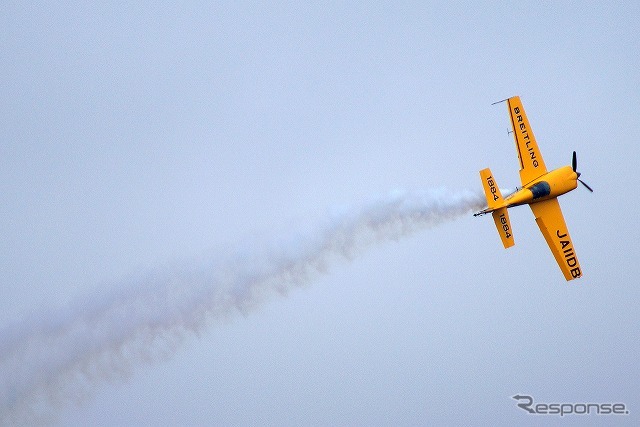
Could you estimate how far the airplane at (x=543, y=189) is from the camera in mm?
49375

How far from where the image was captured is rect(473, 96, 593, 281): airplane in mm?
49375

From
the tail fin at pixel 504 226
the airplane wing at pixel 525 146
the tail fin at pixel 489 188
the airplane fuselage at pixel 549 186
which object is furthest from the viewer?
the airplane wing at pixel 525 146

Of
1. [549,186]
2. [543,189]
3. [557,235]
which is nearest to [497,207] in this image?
[543,189]

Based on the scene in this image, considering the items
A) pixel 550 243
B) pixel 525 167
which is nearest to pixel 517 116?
pixel 525 167

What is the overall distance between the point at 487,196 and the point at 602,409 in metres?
10.8

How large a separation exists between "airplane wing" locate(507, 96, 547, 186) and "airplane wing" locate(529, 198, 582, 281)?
1446 millimetres

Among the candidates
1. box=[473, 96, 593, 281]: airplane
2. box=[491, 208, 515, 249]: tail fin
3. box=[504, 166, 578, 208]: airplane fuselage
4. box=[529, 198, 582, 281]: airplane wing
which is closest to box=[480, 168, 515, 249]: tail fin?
box=[491, 208, 515, 249]: tail fin

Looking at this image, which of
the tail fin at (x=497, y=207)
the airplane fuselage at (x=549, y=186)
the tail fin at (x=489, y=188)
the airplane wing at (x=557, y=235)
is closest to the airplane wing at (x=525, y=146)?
the airplane fuselage at (x=549, y=186)

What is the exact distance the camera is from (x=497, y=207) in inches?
1853

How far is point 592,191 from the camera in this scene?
5028cm

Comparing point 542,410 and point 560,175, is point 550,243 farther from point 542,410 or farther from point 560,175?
point 542,410

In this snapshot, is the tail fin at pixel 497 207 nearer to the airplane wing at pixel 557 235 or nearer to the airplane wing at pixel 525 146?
the airplane wing at pixel 525 146

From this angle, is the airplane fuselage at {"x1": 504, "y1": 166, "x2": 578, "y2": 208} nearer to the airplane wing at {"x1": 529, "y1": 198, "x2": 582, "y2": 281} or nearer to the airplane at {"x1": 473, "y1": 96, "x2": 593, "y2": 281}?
the airplane at {"x1": 473, "y1": 96, "x2": 593, "y2": 281}

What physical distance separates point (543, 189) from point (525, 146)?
2697 mm
